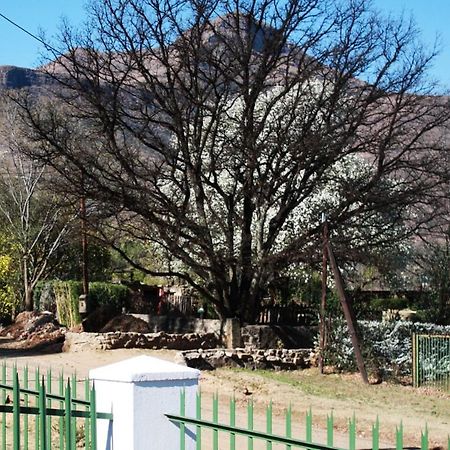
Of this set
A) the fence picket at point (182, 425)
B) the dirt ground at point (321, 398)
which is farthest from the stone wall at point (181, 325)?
the fence picket at point (182, 425)

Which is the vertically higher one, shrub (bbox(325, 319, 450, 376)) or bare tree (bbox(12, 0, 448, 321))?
bare tree (bbox(12, 0, 448, 321))

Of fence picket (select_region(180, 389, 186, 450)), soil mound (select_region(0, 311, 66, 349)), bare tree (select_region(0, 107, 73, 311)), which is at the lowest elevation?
soil mound (select_region(0, 311, 66, 349))

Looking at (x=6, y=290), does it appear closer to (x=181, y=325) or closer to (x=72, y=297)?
(x=72, y=297)

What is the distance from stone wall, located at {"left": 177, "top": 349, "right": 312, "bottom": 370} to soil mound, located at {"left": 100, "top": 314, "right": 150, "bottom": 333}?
580cm

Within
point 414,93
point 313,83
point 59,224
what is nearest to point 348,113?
point 414,93

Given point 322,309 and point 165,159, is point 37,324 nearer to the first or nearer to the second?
point 165,159

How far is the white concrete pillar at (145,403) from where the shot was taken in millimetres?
5738

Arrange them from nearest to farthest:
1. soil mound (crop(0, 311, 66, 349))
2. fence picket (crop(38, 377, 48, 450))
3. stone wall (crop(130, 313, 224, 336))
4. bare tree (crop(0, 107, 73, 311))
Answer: fence picket (crop(38, 377, 48, 450)), soil mound (crop(0, 311, 66, 349)), stone wall (crop(130, 313, 224, 336)), bare tree (crop(0, 107, 73, 311))

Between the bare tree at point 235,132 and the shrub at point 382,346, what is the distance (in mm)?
5115

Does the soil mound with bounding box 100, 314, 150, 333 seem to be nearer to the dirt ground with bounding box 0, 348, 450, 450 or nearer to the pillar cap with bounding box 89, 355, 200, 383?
the dirt ground with bounding box 0, 348, 450, 450

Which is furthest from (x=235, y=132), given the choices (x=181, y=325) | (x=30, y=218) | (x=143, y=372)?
(x=143, y=372)

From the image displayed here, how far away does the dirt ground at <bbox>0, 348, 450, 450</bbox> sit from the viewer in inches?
592

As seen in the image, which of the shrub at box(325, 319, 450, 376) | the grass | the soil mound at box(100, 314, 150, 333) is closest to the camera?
the grass

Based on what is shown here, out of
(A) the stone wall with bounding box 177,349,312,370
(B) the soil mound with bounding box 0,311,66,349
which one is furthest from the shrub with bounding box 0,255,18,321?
(A) the stone wall with bounding box 177,349,312,370
